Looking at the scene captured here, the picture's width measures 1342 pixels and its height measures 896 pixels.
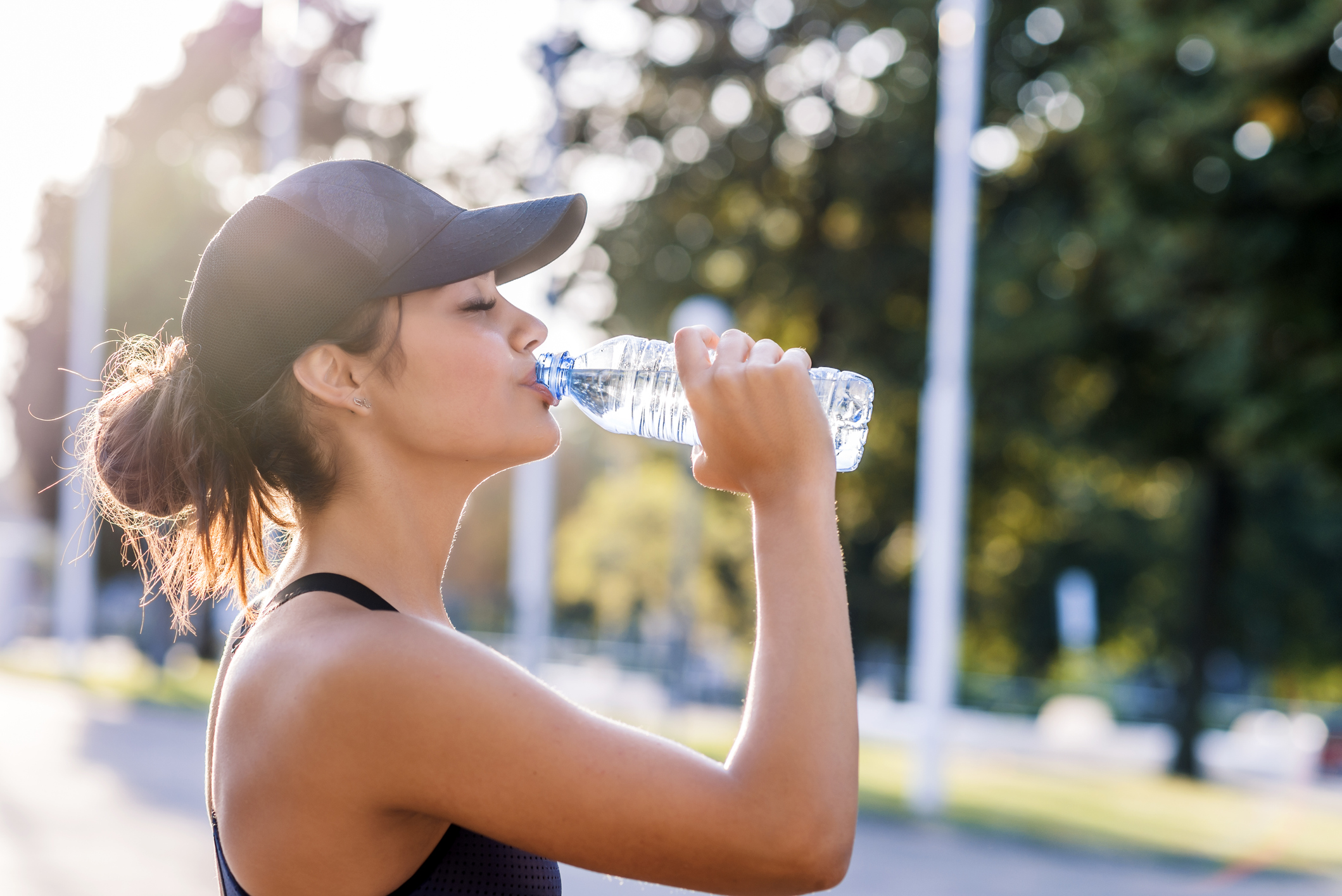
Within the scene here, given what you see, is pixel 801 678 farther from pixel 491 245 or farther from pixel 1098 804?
pixel 1098 804

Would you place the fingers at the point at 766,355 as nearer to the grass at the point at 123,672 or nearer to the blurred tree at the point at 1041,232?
the blurred tree at the point at 1041,232

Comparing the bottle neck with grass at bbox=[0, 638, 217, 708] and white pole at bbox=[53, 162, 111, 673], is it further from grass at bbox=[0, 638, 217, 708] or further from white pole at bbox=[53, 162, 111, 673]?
white pole at bbox=[53, 162, 111, 673]

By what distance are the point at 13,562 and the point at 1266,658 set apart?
37.2m

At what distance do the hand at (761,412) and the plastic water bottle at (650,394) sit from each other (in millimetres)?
722

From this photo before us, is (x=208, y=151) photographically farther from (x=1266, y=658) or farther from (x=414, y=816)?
(x=1266, y=658)

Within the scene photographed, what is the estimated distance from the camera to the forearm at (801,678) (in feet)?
4.56

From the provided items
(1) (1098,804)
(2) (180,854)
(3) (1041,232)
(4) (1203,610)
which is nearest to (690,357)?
(2) (180,854)

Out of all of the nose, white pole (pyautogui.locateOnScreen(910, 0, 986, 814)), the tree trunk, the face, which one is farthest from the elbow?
the tree trunk

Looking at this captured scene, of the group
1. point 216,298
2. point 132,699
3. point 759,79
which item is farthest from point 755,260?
point 216,298

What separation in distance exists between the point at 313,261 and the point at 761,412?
58 cm

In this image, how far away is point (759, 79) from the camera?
20.9 meters

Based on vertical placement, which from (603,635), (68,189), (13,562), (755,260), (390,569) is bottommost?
(603,635)

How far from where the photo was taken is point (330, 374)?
1.68m

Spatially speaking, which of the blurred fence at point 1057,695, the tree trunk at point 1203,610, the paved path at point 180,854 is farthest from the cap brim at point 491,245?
the blurred fence at point 1057,695
